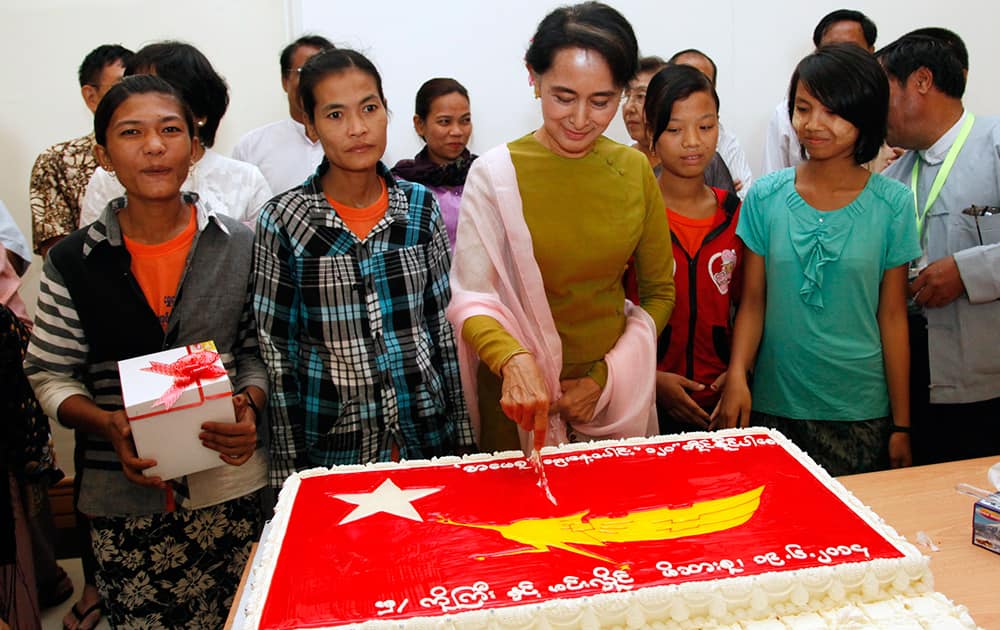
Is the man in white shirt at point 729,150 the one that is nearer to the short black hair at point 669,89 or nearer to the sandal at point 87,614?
the short black hair at point 669,89

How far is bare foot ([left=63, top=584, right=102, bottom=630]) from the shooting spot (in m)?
2.36

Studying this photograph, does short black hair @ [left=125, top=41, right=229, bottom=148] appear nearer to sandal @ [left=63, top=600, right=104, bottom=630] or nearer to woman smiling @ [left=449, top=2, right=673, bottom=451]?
woman smiling @ [left=449, top=2, right=673, bottom=451]

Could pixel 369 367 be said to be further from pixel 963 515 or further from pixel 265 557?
pixel 963 515

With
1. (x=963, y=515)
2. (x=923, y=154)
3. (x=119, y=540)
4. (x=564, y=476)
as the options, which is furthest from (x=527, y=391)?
(x=923, y=154)

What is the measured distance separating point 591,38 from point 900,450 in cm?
121

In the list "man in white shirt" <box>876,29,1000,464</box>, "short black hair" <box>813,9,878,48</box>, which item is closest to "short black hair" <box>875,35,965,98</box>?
"man in white shirt" <box>876,29,1000,464</box>

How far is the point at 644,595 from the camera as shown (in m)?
1.05

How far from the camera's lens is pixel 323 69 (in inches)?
64.7

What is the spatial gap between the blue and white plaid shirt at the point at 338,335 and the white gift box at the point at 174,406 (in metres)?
0.20

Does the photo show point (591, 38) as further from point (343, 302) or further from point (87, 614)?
point (87, 614)

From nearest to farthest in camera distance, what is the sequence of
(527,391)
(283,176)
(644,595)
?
(644,595)
(527,391)
(283,176)

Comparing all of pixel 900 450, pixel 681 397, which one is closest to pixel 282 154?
pixel 681 397

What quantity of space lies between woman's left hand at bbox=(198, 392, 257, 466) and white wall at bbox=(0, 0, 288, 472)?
2.17 m

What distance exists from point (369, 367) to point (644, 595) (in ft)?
2.61
